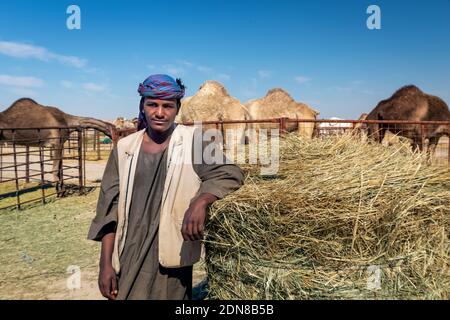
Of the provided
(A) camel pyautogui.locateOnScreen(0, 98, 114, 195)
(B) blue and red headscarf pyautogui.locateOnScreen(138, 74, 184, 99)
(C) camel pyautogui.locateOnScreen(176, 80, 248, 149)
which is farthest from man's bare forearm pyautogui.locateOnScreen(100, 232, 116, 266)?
(C) camel pyautogui.locateOnScreen(176, 80, 248, 149)

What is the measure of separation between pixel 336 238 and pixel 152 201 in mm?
980

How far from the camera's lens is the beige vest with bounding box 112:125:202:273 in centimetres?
191

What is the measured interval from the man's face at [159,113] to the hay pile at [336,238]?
545 mm

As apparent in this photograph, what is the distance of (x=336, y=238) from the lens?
1836 mm

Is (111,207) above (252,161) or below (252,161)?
below

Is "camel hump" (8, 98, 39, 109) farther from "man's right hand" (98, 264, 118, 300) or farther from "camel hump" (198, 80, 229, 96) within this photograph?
"man's right hand" (98, 264, 118, 300)

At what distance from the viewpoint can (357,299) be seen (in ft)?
5.73

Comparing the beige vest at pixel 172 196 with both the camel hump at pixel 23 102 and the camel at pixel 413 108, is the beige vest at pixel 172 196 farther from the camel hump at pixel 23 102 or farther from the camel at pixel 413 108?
the camel hump at pixel 23 102

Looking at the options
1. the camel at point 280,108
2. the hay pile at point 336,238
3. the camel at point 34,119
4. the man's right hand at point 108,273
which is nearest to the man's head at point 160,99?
the hay pile at point 336,238

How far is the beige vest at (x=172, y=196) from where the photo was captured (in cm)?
191

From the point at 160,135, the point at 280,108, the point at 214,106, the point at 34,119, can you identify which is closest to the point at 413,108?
the point at 280,108
